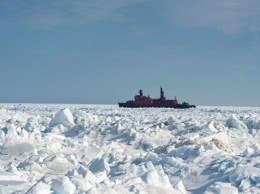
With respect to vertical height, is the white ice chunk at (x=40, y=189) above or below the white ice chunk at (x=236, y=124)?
below

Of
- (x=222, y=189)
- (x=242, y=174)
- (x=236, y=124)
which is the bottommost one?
(x=222, y=189)

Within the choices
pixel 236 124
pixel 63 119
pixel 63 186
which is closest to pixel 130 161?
pixel 63 186

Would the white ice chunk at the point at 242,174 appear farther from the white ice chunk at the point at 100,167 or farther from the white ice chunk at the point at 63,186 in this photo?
the white ice chunk at the point at 63,186

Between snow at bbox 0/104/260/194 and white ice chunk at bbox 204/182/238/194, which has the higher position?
snow at bbox 0/104/260/194

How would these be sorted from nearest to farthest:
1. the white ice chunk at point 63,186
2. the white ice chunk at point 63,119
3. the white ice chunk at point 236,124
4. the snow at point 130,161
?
the white ice chunk at point 63,186, the snow at point 130,161, the white ice chunk at point 236,124, the white ice chunk at point 63,119

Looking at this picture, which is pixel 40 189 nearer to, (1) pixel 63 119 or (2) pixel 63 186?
(2) pixel 63 186

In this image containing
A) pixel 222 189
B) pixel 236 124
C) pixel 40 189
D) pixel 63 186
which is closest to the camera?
pixel 40 189

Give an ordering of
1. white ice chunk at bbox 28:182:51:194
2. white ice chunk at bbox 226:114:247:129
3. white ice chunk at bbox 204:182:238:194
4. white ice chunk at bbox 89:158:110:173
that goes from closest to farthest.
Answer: white ice chunk at bbox 28:182:51:194
white ice chunk at bbox 204:182:238:194
white ice chunk at bbox 89:158:110:173
white ice chunk at bbox 226:114:247:129

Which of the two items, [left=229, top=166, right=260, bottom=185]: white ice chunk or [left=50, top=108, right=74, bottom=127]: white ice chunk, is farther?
[left=50, top=108, right=74, bottom=127]: white ice chunk

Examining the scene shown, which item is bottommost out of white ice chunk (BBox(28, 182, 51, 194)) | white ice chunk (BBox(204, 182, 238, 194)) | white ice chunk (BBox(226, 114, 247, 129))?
white ice chunk (BBox(204, 182, 238, 194))

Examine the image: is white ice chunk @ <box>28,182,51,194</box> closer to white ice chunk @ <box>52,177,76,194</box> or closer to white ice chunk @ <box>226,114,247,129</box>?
white ice chunk @ <box>52,177,76,194</box>

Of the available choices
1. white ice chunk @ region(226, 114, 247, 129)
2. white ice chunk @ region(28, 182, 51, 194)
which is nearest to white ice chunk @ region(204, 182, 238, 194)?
white ice chunk @ region(28, 182, 51, 194)

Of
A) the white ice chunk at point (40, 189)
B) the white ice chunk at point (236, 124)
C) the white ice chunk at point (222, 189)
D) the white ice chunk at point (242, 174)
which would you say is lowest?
the white ice chunk at point (222, 189)

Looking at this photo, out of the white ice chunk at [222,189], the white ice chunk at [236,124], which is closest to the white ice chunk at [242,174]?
the white ice chunk at [222,189]
